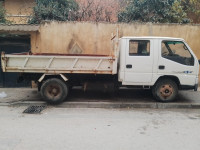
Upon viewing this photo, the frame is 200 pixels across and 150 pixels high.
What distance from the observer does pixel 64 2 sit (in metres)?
11.7

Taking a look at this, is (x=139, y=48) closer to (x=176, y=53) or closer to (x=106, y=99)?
(x=176, y=53)

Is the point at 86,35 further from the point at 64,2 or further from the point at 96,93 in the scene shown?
the point at 64,2

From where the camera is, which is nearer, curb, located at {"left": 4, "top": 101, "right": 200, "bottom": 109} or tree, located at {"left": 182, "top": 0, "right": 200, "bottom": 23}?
curb, located at {"left": 4, "top": 101, "right": 200, "bottom": 109}

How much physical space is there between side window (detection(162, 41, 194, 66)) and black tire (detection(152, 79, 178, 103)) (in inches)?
29.8

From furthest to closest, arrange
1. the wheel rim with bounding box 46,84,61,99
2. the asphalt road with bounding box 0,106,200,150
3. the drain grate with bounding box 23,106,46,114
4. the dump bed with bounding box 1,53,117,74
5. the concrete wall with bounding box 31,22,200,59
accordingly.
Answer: the concrete wall with bounding box 31,22,200,59, the wheel rim with bounding box 46,84,61,99, the dump bed with bounding box 1,53,117,74, the drain grate with bounding box 23,106,46,114, the asphalt road with bounding box 0,106,200,150

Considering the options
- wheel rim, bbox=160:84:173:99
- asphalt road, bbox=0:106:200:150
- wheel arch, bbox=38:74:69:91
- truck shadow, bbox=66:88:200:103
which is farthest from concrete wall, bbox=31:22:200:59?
asphalt road, bbox=0:106:200:150

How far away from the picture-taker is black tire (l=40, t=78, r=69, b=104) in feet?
22.8

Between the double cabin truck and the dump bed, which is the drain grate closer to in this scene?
the double cabin truck

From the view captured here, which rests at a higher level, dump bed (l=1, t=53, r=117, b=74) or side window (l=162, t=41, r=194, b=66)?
side window (l=162, t=41, r=194, b=66)

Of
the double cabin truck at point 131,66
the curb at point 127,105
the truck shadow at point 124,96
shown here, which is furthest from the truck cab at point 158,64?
the truck shadow at point 124,96

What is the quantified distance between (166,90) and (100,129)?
9.81ft

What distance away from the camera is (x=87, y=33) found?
361 inches

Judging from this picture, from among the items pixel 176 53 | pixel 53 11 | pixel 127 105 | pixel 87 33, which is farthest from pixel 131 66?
pixel 53 11

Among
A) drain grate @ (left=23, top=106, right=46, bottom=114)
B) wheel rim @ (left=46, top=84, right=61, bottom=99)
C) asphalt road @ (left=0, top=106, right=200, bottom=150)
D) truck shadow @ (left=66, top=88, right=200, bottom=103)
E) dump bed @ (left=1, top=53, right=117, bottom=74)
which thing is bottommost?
asphalt road @ (left=0, top=106, right=200, bottom=150)
